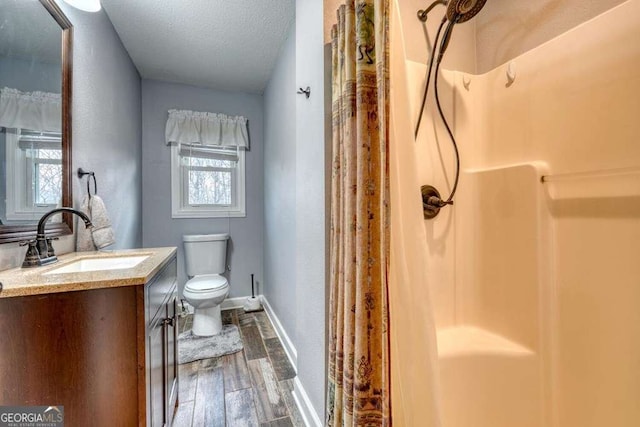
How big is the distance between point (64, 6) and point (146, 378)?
6.00 ft

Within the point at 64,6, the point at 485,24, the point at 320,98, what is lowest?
the point at 320,98

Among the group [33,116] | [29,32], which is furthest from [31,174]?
[29,32]

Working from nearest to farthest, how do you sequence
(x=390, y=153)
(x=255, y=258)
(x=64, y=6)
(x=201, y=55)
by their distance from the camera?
(x=390, y=153), (x=64, y=6), (x=201, y=55), (x=255, y=258)

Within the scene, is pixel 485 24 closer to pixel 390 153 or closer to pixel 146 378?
pixel 390 153

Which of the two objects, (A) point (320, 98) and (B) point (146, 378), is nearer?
(B) point (146, 378)

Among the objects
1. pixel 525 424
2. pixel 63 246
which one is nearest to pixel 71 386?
pixel 63 246

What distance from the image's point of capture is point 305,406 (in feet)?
4.55

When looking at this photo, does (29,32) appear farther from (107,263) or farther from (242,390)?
(242,390)

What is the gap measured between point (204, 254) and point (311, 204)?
5.76ft

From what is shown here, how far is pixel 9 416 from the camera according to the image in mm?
745

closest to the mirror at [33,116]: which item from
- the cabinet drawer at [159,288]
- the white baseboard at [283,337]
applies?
the cabinet drawer at [159,288]

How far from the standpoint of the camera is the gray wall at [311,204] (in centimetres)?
120

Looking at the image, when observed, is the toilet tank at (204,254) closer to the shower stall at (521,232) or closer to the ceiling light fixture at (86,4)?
the ceiling light fixture at (86,4)

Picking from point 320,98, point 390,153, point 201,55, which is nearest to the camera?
point 390,153
